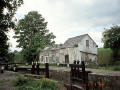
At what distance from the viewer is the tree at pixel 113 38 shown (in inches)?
703

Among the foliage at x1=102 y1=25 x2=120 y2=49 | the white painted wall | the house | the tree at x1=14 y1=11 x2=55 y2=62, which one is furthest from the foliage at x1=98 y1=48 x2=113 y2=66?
the tree at x1=14 y1=11 x2=55 y2=62

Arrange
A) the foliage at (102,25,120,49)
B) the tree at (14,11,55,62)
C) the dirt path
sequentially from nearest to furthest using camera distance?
the dirt path
the foliage at (102,25,120,49)
the tree at (14,11,55,62)

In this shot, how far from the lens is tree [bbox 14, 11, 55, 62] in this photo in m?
24.3

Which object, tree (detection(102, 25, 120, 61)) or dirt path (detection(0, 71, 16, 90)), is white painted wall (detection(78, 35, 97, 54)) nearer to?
tree (detection(102, 25, 120, 61))

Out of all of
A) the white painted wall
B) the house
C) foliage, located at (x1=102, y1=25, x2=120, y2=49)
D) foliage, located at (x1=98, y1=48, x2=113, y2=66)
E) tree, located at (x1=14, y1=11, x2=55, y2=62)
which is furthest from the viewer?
tree, located at (x1=14, y1=11, x2=55, y2=62)

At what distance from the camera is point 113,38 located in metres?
18.0

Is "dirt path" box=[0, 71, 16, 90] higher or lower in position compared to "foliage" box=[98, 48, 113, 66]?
lower

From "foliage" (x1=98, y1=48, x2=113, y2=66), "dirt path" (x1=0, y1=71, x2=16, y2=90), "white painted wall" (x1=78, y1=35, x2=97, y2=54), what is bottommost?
"dirt path" (x1=0, y1=71, x2=16, y2=90)

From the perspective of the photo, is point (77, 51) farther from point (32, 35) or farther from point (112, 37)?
point (32, 35)

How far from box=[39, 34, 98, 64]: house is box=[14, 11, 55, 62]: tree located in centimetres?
330

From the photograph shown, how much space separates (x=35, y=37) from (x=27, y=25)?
3.43 meters

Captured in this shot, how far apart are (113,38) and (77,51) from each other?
228 inches

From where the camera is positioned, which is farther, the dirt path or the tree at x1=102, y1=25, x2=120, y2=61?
the tree at x1=102, y1=25, x2=120, y2=61

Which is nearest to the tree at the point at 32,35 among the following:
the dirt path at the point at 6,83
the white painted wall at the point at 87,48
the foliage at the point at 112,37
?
the white painted wall at the point at 87,48
